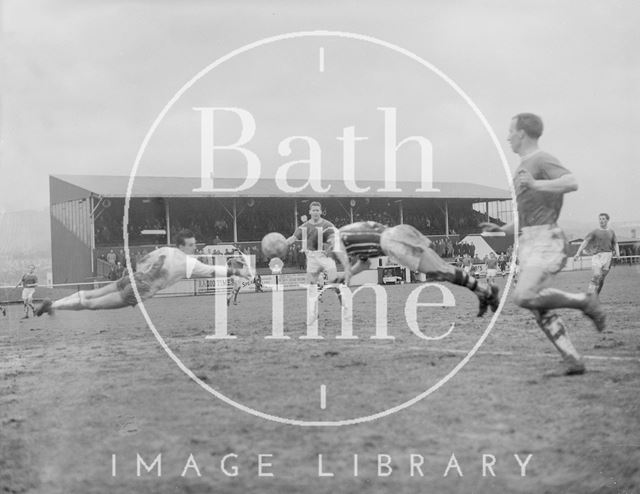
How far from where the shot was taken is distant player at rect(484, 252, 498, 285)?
4.24m

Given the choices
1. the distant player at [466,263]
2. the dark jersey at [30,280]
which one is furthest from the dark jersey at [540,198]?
the dark jersey at [30,280]

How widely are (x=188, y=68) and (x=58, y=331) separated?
75.3 inches

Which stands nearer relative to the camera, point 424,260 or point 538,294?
point 538,294

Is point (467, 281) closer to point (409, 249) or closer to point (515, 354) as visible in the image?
point (409, 249)

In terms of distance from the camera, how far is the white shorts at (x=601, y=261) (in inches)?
172

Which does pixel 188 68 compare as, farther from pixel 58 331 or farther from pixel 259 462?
pixel 259 462

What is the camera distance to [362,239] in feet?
14.3

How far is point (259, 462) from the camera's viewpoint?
3.70 m

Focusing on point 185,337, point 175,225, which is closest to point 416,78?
point 175,225

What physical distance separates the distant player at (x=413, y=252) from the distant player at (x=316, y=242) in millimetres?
132

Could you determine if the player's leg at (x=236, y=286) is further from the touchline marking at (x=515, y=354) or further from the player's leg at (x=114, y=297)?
the touchline marking at (x=515, y=354)

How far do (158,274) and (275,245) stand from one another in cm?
77

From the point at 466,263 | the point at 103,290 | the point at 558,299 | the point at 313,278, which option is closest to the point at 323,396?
the point at 313,278

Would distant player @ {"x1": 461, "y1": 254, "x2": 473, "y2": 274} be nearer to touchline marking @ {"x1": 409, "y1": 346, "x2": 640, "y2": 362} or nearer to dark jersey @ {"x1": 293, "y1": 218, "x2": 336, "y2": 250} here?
touchline marking @ {"x1": 409, "y1": 346, "x2": 640, "y2": 362}
